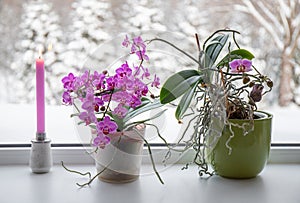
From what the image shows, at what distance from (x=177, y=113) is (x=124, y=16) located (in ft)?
1.51

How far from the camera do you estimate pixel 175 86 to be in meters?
1.11

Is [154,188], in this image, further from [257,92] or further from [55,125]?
[55,125]

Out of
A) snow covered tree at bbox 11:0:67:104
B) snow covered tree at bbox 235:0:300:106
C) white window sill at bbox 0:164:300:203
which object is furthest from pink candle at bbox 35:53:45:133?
snow covered tree at bbox 235:0:300:106

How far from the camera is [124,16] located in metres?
1.49

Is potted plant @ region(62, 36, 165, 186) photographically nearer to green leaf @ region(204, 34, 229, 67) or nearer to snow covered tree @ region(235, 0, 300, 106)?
green leaf @ region(204, 34, 229, 67)

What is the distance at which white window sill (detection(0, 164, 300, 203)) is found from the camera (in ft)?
3.58

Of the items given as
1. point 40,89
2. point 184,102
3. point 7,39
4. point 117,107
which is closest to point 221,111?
point 184,102

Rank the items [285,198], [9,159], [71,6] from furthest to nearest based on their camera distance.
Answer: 1. [71,6]
2. [9,159]
3. [285,198]

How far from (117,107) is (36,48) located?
496mm

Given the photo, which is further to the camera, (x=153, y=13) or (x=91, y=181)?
(x=153, y=13)

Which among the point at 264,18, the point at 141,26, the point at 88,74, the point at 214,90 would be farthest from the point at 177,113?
the point at 264,18

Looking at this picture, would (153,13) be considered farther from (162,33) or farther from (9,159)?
(9,159)

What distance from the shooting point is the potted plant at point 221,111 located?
44.4 inches

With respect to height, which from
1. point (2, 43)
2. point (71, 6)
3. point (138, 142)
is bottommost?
point (138, 142)
